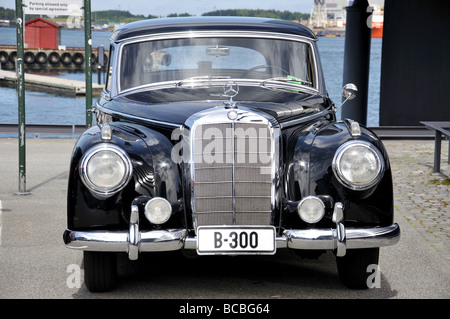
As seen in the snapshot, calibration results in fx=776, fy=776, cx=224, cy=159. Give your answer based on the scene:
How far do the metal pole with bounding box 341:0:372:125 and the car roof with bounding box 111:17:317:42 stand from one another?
25.7 ft

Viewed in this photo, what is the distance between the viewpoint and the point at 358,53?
14.5 m

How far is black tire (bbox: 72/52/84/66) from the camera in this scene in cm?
5650

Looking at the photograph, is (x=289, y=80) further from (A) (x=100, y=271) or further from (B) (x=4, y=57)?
(B) (x=4, y=57)

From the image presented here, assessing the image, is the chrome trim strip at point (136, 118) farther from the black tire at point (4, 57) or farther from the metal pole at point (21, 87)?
the black tire at point (4, 57)

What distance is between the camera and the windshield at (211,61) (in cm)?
630

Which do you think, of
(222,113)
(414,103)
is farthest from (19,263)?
(414,103)

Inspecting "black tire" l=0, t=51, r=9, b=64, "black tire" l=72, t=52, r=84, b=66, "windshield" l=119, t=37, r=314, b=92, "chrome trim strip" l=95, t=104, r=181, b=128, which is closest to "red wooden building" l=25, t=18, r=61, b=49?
"windshield" l=119, t=37, r=314, b=92

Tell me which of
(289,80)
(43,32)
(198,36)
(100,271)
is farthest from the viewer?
(43,32)

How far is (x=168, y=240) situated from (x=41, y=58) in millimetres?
51273

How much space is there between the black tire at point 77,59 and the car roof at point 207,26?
50952 mm

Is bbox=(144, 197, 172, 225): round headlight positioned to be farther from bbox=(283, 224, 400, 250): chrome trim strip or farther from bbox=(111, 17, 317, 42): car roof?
bbox=(111, 17, 317, 42): car roof

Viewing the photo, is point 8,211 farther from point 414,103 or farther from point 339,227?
point 414,103

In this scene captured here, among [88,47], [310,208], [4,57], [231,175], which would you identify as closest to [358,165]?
[310,208]

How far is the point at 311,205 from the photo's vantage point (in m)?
4.95
